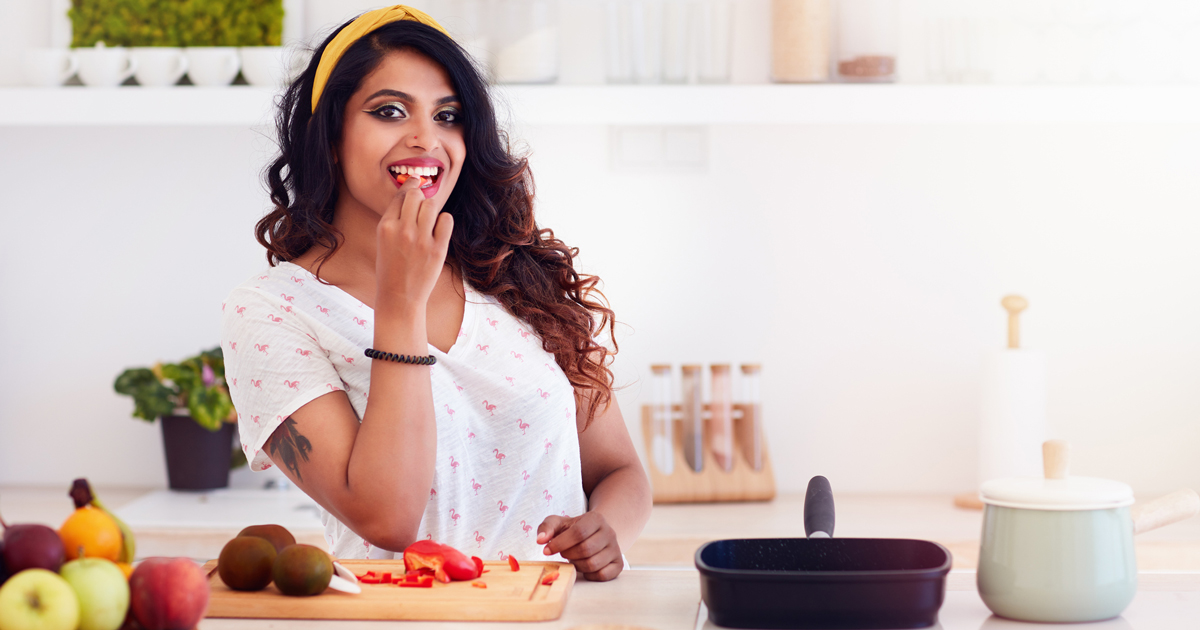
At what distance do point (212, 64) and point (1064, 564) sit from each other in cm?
198

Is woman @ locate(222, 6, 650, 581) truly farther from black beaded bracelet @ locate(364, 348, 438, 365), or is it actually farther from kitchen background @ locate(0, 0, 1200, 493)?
kitchen background @ locate(0, 0, 1200, 493)

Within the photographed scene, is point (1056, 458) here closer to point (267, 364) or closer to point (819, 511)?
point (819, 511)

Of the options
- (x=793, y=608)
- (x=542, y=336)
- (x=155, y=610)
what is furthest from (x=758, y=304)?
(x=155, y=610)

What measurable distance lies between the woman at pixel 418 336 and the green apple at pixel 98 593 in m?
0.37

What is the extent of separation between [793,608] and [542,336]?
609mm

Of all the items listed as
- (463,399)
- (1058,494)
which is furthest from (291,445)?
(1058,494)

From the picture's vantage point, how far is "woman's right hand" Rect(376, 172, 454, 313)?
1016 mm

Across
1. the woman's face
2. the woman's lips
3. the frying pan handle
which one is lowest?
the frying pan handle

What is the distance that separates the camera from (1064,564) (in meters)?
0.78

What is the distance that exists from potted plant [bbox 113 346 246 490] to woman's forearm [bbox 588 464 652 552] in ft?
4.12

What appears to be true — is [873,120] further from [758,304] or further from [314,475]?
[314,475]

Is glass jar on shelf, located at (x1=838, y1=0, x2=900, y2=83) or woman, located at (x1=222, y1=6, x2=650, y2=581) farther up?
glass jar on shelf, located at (x1=838, y1=0, x2=900, y2=83)

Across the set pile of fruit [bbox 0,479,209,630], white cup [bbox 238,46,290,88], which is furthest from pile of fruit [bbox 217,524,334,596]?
white cup [bbox 238,46,290,88]

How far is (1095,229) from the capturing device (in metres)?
2.38
